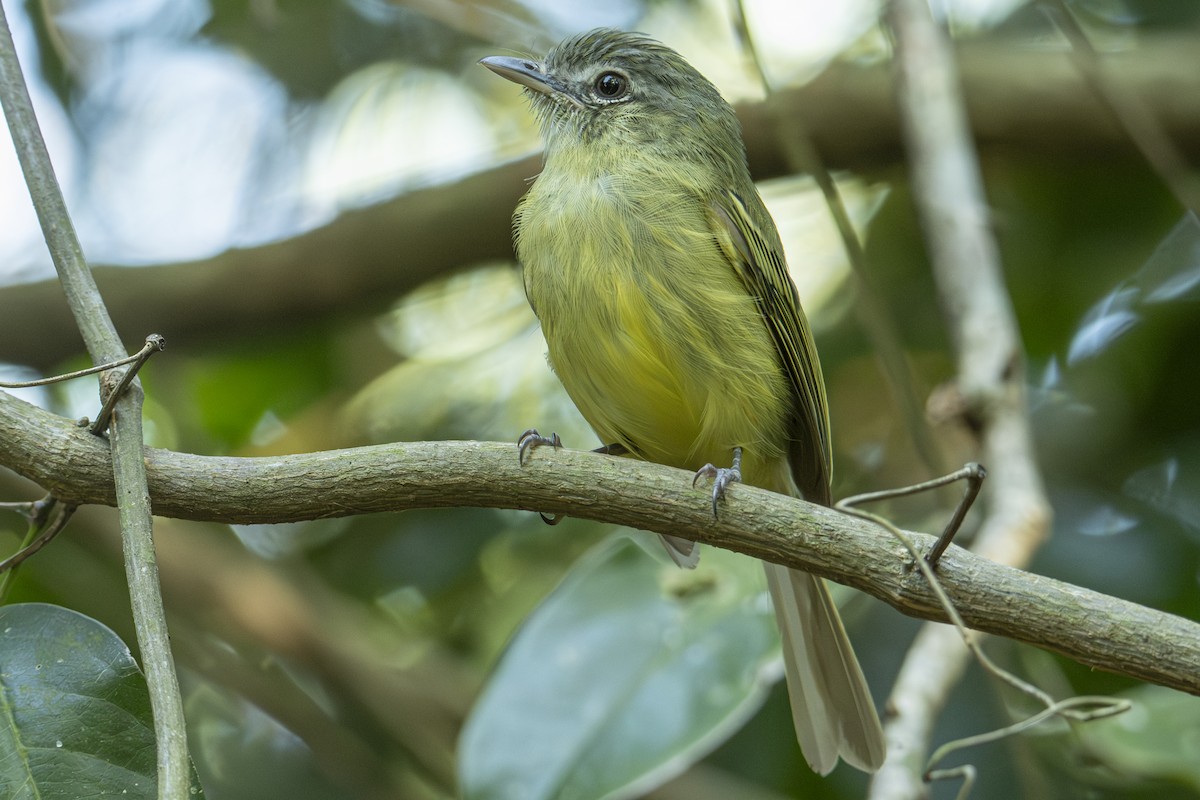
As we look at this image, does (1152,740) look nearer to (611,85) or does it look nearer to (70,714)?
(611,85)

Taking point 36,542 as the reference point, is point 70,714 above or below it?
below

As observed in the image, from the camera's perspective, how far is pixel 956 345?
3.76 m

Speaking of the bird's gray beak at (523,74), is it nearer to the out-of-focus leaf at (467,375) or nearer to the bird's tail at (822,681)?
the out-of-focus leaf at (467,375)

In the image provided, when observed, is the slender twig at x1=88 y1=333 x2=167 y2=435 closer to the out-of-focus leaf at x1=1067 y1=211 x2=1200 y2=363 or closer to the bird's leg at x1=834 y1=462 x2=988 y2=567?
the bird's leg at x1=834 y1=462 x2=988 y2=567

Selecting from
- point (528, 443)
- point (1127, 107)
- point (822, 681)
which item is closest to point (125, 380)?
point (528, 443)

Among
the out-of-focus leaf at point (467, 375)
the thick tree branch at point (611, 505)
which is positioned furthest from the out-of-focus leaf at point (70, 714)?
the out-of-focus leaf at point (467, 375)

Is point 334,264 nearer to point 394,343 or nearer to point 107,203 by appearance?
point 394,343

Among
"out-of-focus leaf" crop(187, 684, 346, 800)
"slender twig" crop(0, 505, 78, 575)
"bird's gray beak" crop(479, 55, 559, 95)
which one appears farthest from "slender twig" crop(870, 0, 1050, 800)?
"out-of-focus leaf" crop(187, 684, 346, 800)

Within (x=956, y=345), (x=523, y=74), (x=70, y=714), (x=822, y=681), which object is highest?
(x=523, y=74)

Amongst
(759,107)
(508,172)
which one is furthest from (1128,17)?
(508,172)

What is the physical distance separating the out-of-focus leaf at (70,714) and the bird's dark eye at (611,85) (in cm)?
218

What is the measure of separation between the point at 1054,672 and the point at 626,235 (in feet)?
6.81

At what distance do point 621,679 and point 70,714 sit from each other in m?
1.43

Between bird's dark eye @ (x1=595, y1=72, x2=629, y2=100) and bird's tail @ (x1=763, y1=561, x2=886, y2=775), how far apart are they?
1.43m
